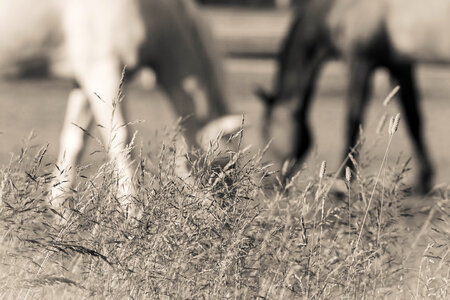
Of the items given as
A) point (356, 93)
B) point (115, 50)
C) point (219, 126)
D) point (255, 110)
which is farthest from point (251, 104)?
point (115, 50)

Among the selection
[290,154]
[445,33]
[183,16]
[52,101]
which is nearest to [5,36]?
[183,16]

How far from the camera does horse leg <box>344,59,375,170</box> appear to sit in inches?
336

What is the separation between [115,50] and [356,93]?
265cm

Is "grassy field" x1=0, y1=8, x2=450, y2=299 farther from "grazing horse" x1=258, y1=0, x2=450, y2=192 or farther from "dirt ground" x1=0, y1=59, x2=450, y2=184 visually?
"dirt ground" x1=0, y1=59, x2=450, y2=184

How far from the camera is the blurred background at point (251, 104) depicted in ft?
35.4

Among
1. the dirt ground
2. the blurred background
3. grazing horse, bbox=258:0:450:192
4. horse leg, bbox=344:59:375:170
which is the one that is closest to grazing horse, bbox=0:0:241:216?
the blurred background

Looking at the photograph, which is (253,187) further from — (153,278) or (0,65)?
(0,65)

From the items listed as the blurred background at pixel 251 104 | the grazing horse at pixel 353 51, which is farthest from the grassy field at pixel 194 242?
the grazing horse at pixel 353 51

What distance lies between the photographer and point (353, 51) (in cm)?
852

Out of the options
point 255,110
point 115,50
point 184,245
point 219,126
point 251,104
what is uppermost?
point 184,245

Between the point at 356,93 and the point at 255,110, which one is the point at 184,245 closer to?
the point at 356,93

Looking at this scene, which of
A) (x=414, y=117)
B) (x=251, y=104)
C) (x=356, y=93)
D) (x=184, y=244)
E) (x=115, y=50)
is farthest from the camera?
(x=251, y=104)

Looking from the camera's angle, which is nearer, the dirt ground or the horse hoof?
the horse hoof

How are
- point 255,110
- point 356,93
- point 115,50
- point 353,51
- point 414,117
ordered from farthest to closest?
point 255,110, point 414,117, point 356,93, point 353,51, point 115,50
